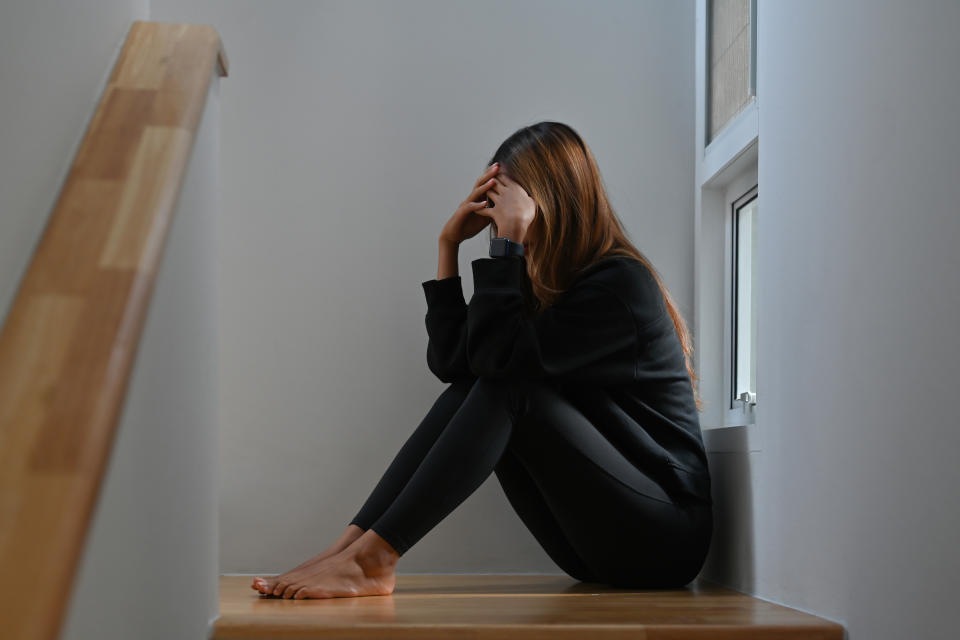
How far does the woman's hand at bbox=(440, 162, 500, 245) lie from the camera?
2045 mm

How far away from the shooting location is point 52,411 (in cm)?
67

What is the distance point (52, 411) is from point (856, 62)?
1.13 metres

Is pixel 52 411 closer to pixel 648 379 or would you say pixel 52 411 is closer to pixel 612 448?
pixel 612 448

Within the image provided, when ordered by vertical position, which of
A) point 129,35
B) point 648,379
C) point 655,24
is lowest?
point 648,379

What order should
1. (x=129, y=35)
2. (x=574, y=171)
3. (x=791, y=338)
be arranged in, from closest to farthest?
1. (x=129, y=35)
2. (x=791, y=338)
3. (x=574, y=171)

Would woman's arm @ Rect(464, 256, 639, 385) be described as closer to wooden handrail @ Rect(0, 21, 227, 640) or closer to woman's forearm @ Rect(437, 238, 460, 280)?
woman's forearm @ Rect(437, 238, 460, 280)

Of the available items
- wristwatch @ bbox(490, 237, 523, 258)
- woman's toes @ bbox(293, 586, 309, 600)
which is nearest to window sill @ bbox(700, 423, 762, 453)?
wristwatch @ bbox(490, 237, 523, 258)

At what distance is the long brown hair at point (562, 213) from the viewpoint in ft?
6.50

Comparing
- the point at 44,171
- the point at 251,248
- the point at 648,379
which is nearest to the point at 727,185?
the point at 648,379

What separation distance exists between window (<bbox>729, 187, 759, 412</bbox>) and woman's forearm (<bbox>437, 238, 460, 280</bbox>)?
0.65 meters

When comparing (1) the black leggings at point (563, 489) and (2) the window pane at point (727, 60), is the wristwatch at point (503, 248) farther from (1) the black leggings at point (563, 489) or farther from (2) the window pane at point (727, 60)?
(2) the window pane at point (727, 60)

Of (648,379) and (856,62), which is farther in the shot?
(648,379)

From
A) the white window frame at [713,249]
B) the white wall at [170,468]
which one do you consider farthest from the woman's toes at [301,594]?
the white window frame at [713,249]

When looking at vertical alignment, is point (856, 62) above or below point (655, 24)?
below
